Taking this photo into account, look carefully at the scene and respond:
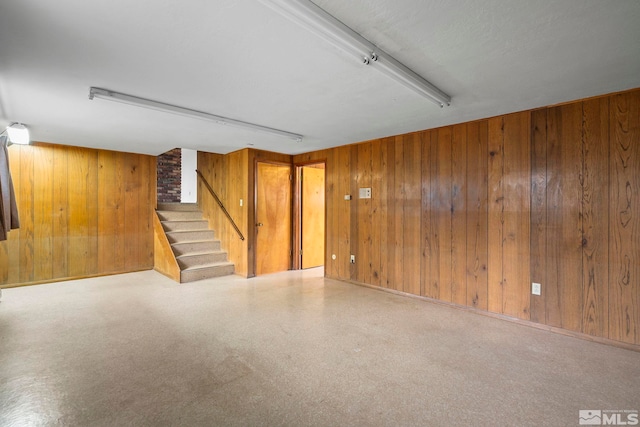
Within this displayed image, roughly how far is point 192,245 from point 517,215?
5.07 metres

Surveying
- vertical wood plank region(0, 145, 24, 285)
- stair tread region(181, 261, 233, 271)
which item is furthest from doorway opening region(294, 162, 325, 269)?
vertical wood plank region(0, 145, 24, 285)

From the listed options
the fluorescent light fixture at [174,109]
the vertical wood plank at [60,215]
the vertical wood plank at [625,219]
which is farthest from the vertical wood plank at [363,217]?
the vertical wood plank at [60,215]

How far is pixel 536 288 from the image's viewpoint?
2.99 m

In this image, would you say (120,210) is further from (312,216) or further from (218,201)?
(312,216)

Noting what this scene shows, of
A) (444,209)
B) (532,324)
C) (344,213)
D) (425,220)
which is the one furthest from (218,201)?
(532,324)

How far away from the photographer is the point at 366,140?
447cm

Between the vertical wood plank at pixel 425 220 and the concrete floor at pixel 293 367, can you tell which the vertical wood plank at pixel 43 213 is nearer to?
the concrete floor at pixel 293 367

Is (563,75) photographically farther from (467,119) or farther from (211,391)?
(211,391)

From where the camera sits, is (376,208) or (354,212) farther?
(354,212)

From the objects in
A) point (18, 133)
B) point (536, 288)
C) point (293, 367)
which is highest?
point (18, 133)

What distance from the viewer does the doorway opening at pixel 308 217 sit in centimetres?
577

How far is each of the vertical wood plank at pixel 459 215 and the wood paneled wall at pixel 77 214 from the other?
5.37 meters

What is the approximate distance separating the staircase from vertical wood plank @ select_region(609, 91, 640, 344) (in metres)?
5.08

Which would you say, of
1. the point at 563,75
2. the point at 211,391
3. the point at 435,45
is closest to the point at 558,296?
the point at 563,75
